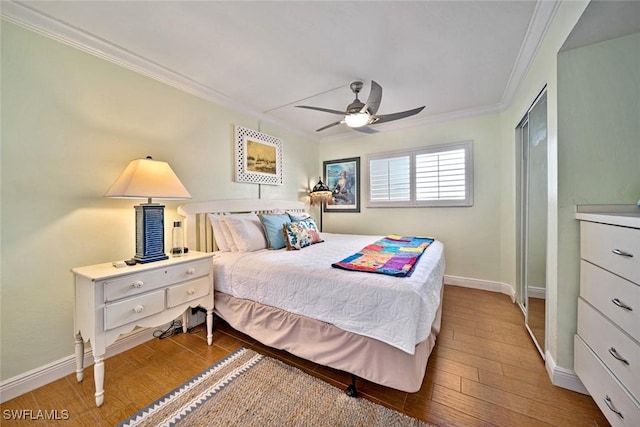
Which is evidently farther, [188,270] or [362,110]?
[362,110]

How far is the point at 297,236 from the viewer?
262 cm

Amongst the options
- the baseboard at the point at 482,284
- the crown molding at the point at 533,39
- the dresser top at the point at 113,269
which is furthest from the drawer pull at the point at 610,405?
the dresser top at the point at 113,269

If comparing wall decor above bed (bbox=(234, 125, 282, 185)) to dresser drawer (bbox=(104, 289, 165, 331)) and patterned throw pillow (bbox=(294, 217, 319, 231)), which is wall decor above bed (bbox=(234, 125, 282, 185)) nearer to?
patterned throw pillow (bbox=(294, 217, 319, 231))

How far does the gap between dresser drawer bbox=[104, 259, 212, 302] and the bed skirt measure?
1.32 ft

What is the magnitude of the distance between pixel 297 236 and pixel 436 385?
66.9 inches

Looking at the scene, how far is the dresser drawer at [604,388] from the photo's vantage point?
3.55 feet

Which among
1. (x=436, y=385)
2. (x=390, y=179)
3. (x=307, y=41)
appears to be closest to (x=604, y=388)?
(x=436, y=385)

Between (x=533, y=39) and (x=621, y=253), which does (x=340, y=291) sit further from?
(x=533, y=39)

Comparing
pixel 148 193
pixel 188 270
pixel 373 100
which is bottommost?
pixel 188 270

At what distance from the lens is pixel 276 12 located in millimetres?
1655

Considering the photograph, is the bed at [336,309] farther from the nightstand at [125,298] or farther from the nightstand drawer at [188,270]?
the nightstand at [125,298]

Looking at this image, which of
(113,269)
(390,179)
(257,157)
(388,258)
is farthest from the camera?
(390,179)

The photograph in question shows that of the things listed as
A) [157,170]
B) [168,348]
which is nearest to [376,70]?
[157,170]

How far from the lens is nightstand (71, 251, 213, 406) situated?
1.49 m
